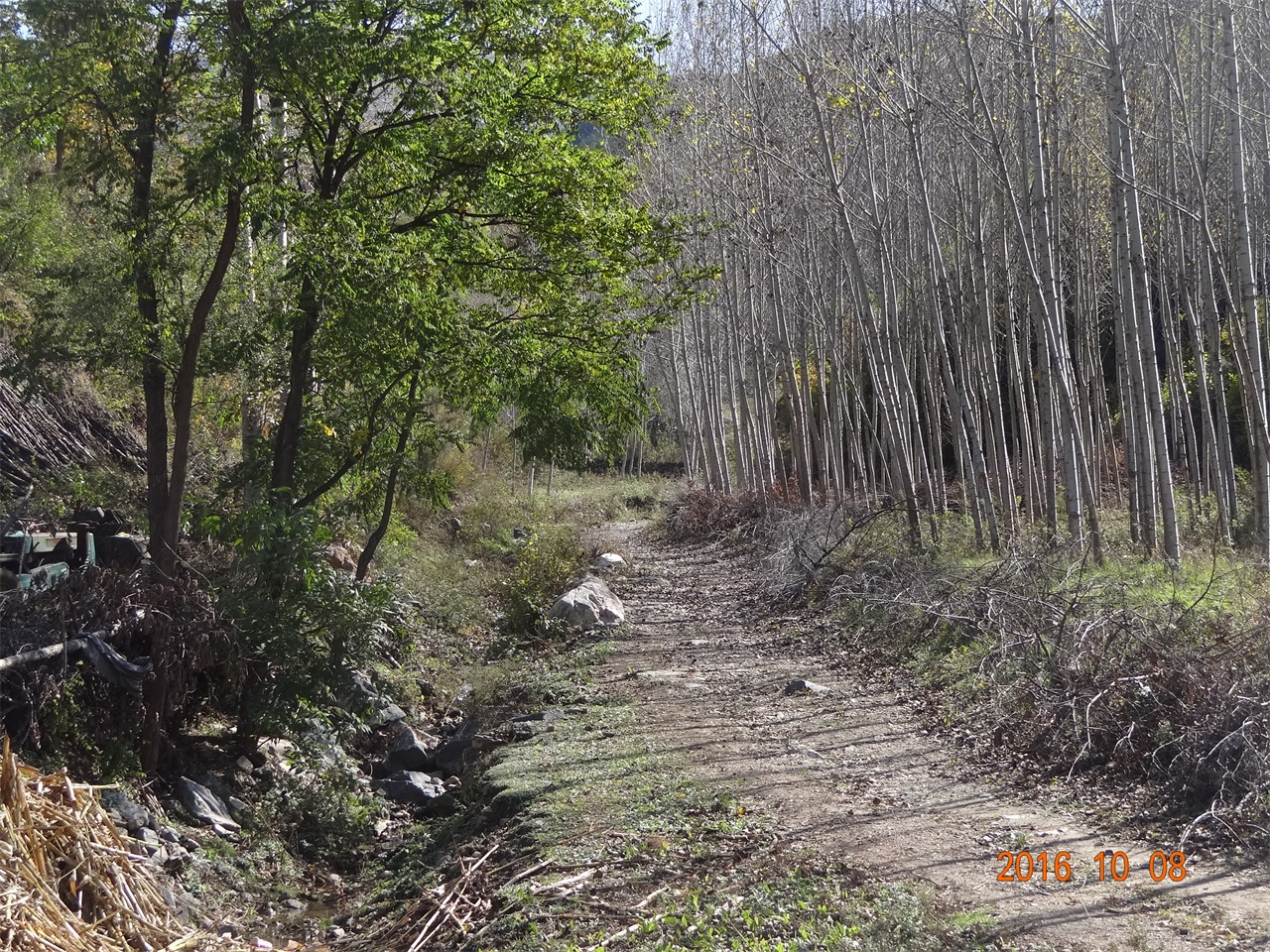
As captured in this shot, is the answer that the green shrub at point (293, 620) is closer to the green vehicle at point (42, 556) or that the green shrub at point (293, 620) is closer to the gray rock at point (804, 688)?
the green vehicle at point (42, 556)

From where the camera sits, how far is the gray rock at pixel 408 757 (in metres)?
9.20

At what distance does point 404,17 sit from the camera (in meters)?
8.65

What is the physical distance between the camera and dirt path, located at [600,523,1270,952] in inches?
169

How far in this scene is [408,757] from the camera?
9.23 m

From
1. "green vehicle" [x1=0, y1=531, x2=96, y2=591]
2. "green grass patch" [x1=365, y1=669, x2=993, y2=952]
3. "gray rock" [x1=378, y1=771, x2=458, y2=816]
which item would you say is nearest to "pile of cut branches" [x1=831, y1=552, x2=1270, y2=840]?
"green grass patch" [x1=365, y1=669, x2=993, y2=952]

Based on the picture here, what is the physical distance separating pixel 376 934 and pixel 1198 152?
43.8 ft

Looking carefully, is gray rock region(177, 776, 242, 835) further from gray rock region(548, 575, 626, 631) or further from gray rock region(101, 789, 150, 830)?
gray rock region(548, 575, 626, 631)

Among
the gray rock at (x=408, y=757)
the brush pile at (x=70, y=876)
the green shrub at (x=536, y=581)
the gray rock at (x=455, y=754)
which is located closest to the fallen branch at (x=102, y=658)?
the brush pile at (x=70, y=876)

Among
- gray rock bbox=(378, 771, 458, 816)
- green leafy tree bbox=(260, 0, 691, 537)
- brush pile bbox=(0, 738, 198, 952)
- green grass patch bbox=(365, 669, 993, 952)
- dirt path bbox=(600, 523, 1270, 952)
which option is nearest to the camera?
brush pile bbox=(0, 738, 198, 952)

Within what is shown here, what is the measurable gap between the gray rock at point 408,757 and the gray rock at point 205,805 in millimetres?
1764

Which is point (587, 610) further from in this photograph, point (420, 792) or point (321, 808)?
point (321, 808)

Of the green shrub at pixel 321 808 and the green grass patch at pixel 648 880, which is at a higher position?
the green grass patch at pixel 648 880

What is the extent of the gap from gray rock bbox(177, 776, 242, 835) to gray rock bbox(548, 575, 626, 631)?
5.79m

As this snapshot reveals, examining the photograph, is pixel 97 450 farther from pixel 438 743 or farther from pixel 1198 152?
pixel 1198 152
